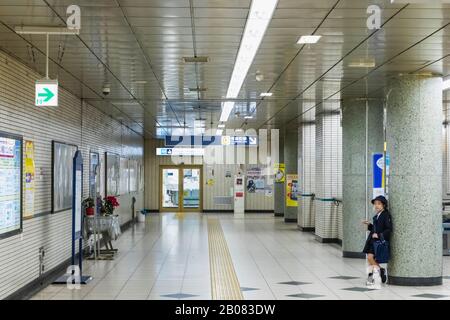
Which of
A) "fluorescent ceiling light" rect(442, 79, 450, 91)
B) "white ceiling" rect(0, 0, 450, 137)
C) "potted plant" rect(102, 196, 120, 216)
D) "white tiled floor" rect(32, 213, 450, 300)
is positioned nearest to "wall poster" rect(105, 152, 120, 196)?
"white tiled floor" rect(32, 213, 450, 300)

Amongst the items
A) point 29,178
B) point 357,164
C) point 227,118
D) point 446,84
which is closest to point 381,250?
point 446,84

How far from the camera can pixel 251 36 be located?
672 centimetres

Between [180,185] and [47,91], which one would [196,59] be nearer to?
[47,91]

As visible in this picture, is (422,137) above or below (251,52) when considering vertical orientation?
below

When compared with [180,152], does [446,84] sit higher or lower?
higher

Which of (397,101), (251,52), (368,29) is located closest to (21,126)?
(251,52)

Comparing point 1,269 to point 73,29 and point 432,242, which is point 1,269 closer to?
point 73,29

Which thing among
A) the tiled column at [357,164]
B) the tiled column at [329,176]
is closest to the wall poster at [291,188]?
the tiled column at [329,176]

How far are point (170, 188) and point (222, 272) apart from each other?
17.0 m

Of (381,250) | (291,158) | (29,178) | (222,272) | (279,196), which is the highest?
(291,158)

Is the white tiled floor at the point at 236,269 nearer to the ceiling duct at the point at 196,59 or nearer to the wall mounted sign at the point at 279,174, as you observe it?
the ceiling duct at the point at 196,59

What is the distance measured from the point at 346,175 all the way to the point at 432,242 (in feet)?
11.2

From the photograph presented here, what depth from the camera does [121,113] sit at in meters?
15.0

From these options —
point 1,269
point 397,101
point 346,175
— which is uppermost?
point 397,101
